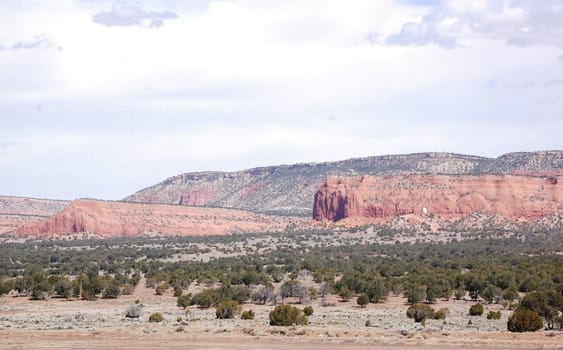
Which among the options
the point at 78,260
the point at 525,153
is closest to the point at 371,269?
the point at 78,260

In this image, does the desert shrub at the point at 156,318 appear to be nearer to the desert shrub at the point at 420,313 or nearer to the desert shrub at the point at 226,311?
the desert shrub at the point at 226,311

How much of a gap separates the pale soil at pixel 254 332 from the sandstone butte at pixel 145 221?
343 feet

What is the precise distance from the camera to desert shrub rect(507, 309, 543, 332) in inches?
1430

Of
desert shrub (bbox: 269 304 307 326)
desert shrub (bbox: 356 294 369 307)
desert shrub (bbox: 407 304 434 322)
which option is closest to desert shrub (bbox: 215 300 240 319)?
desert shrub (bbox: 269 304 307 326)

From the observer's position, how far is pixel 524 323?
3631 cm

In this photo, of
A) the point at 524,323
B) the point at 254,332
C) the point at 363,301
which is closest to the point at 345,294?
the point at 363,301

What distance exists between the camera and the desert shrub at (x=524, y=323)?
3631 centimetres

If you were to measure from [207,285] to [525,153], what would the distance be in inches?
5705

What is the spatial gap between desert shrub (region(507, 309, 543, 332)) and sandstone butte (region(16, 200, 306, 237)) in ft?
383

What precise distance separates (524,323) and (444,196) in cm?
10702

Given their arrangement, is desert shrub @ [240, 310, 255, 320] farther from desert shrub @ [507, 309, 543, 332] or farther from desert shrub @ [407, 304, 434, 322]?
desert shrub @ [507, 309, 543, 332]

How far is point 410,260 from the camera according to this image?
84438 mm

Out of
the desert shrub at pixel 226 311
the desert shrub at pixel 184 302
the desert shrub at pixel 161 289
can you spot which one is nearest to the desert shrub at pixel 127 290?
the desert shrub at pixel 161 289

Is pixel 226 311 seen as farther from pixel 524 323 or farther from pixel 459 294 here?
pixel 459 294
